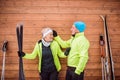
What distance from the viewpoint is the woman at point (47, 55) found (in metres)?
4.50

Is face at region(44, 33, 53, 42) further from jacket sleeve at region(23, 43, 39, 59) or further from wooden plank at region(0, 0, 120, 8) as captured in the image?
wooden plank at region(0, 0, 120, 8)

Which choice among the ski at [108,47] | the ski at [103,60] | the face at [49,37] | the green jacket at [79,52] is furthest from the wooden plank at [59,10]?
the green jacket at [79,52]

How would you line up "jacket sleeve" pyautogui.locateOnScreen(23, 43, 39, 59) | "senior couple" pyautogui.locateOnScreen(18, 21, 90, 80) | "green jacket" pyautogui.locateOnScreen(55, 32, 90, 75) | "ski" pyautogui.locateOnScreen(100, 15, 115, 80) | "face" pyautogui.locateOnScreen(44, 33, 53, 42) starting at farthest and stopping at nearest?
"ski" pyautogui.locateOnScreen(100, 15, 115, 80), "jacket sleeve" pyautogui.locateOnScreen(23, 43, 39, 59), "face" pyautogui.locateOnScreen(44, 33, 53, 42), "senior couple" pyautogui.locateOnScreen(18, 21, 90, 80), "green jacket" pyautogui.locateOnScreen(55, 32, 90, 75)

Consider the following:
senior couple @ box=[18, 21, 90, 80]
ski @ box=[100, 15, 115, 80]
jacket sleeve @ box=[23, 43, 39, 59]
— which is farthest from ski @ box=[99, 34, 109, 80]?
jacket sleeve @ box=[23, 43, 39, 59]

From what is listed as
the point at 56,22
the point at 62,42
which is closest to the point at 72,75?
the point at 62,42

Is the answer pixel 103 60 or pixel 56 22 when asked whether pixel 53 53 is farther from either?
pixel 103 60

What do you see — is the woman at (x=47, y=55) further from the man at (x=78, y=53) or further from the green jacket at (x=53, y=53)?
the man at (x=78, y=53)

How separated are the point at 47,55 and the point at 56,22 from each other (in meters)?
0.70

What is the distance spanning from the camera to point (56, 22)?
493 centimetres

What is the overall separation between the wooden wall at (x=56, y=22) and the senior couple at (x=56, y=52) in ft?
0.86

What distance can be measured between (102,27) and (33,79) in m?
1.54

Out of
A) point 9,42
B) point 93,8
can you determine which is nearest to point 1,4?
point 9,42

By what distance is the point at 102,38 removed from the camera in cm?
491

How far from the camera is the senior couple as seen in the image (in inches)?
167
